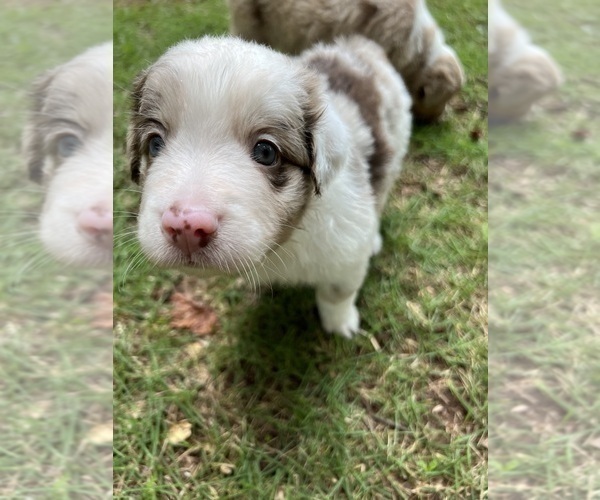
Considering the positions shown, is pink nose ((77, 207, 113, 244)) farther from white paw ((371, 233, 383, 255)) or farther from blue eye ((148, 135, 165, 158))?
white paw ((371, 233, 383, 255))

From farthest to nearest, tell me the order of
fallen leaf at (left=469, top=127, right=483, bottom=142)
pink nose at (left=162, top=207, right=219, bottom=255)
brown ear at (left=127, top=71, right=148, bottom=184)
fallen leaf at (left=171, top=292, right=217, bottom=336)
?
fallen leaf at (left=469, top=127, right=483, bottom=142) < fallen leaf at (left=171, top=292, right=217, bottom=336) < brown ear at (left=127, top=71, right=148, bottom=184) < pink nose at (left=162, top=207, right=219, bottom=255)

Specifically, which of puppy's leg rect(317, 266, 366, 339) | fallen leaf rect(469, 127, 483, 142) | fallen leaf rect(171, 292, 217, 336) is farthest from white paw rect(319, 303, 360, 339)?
fallen leaf rect(469, 127, 483, 142)

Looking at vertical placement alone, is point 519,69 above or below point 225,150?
above

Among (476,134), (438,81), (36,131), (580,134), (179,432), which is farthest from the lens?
(476,134)

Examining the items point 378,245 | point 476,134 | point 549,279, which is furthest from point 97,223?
point 476,134

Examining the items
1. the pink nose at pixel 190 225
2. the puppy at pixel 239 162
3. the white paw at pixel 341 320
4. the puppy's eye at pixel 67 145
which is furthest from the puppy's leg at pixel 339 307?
the puppy's eye at pixel 67 145

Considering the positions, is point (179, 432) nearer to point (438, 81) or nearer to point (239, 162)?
point (239, 162)

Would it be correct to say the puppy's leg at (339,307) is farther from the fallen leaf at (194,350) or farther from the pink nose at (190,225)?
the pink nose at (190,225)

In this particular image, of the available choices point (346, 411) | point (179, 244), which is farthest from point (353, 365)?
point (179, 244)
